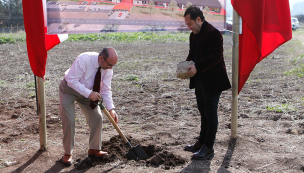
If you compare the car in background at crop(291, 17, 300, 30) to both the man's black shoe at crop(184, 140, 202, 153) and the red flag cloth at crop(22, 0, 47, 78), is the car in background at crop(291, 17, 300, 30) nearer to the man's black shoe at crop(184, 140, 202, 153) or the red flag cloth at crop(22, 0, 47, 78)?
the man's black shoe at crop(184, 140, 202, 153)

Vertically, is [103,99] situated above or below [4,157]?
above

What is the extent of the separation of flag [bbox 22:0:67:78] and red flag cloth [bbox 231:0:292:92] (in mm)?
2559

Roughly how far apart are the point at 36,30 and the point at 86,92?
38.9 inches

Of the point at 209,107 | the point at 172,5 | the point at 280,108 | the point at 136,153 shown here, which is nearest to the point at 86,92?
the point at 136,153

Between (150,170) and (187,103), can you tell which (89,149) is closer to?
(150,170)

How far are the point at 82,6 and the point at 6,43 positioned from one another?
66.3 ft

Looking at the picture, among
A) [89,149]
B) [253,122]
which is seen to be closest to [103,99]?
[89,149]

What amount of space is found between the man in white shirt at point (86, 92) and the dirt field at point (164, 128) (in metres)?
0.28

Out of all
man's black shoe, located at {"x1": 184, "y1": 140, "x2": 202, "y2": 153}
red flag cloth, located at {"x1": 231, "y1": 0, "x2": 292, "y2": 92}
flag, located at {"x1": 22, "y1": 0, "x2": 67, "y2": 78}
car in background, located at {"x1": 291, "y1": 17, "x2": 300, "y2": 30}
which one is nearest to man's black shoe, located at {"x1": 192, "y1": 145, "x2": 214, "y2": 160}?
man's black shoe, located at {"x1": 184, "y1": 140, "x2": 202, "y2": 153}

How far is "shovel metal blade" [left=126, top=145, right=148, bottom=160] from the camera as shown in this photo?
4.23 meters

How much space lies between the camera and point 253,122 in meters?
5.52

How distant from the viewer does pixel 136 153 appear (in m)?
4.25

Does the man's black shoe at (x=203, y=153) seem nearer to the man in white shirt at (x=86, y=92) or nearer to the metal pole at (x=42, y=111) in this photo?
the man in white shirt at (x=86, y=92)

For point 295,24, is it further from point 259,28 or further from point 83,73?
point 83,73
